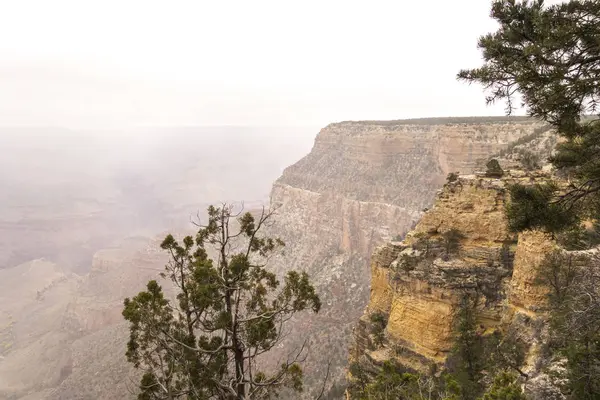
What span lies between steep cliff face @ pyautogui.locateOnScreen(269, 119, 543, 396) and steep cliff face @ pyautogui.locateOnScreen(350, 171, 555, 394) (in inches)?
850

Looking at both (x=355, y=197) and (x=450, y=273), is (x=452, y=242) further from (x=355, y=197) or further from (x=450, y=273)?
(x=355, y=197)

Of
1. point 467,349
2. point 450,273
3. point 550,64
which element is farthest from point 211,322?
point 450,273

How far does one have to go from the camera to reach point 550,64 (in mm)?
6773

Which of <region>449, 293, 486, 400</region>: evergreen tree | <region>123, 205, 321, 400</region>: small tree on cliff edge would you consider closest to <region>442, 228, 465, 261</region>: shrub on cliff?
<region>449, 293, 486, 400</region>: evergreen tree

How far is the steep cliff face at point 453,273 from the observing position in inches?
737

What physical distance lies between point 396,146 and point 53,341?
7759 cm

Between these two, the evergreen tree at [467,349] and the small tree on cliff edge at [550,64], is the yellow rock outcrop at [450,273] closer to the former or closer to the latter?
the evergreen tree at [467,349]

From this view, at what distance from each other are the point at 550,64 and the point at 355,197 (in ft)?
192

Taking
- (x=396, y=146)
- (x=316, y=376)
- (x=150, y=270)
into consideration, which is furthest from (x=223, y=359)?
(x=150, y=270)

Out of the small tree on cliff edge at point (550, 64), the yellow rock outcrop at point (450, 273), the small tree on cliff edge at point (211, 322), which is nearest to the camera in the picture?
the small tree on cliff edge at point (550, 64)

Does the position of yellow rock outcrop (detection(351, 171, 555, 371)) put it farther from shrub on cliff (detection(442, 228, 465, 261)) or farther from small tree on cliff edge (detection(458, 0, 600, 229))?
small tree on cliff edge (detection(458, 0, 600, 229))

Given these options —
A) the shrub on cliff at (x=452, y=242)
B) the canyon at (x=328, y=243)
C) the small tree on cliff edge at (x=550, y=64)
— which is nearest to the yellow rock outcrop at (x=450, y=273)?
the shrub on cliff at (x=452, y=242)

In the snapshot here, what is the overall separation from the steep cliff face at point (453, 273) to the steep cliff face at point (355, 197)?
21.6m

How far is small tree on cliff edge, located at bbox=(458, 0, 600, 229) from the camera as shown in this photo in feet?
21.4
